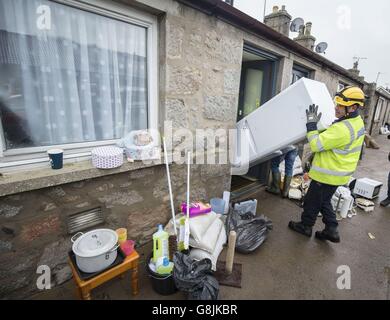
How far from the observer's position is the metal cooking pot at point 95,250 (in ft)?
5.74

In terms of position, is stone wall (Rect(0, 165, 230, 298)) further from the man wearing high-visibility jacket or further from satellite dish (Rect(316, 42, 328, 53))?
satellite dish (Rect(316, 42, 328, 53))

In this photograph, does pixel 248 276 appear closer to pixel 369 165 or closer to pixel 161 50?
pixel 161 50

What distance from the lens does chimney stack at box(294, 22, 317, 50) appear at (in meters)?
6.30

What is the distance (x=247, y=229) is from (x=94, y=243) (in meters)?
1.89

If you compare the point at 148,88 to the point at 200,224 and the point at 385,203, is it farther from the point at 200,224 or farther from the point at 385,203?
the point at 385,203

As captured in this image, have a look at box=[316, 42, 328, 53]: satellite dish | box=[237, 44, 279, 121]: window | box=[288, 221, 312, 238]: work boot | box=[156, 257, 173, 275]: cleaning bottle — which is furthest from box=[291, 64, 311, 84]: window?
box=[156, 257, 173, 275]: cleaning bottle

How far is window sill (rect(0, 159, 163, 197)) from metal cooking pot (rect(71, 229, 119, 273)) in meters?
0.55

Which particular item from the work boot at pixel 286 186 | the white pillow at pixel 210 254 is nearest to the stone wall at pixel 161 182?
the white pillow at pixel 210 254

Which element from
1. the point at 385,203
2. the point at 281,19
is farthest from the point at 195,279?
the point at 281,19
